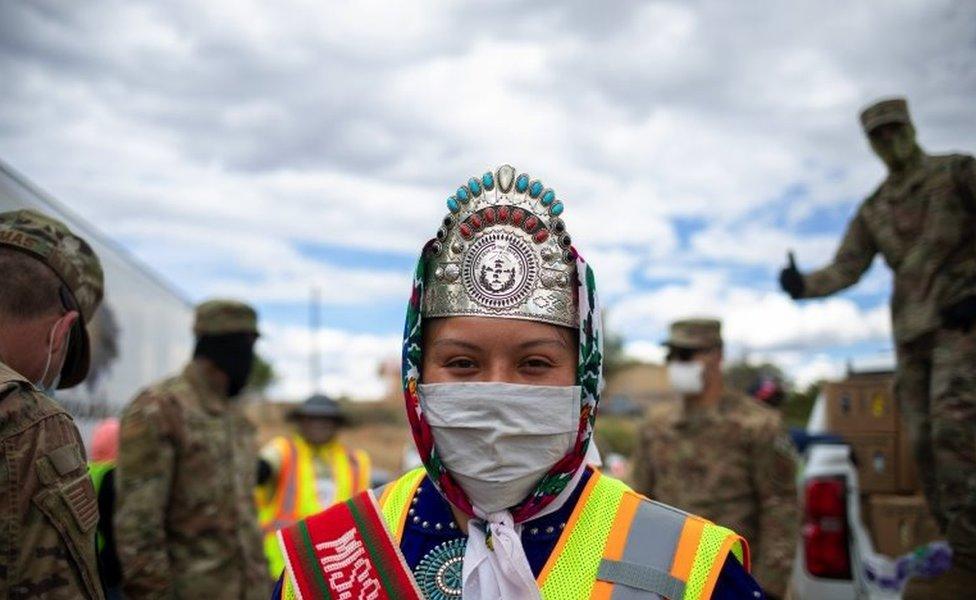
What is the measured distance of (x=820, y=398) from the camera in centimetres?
638

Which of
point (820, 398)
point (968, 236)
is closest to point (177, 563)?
point (968, 236)

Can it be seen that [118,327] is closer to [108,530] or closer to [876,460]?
[108,530]

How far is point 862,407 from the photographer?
4.95 m

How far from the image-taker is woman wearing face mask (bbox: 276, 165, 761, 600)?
5.87ft

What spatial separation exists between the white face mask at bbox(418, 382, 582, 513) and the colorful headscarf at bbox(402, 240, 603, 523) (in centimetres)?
2

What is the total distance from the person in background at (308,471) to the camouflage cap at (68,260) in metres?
4.69

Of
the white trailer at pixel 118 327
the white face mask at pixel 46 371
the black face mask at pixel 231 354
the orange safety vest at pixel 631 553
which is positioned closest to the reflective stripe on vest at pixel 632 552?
the orange safety vest at pixel 631 553

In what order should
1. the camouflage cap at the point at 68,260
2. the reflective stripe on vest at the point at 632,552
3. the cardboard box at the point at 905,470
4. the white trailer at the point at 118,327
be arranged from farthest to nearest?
the white trailer at the point at 118,327 → the cardboard box at the point at 905,470 → the camouflage cap at the point at 68,260 → the reflective stripe on vest at the point at 632,552

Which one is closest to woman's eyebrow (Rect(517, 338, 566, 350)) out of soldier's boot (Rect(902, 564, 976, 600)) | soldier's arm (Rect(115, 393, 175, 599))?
soldier's boot (Rect(902, 564, 976, 600))

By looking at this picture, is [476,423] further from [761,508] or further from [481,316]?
[761,508]

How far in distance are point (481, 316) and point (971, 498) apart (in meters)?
2.59

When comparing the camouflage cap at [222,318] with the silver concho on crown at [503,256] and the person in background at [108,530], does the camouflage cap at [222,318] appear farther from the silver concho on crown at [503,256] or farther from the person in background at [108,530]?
the silver concho on crown at [503,256]

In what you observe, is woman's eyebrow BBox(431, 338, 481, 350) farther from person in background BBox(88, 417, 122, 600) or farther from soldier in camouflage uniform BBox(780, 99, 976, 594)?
person in background BBox(88, 417, 122, 600)

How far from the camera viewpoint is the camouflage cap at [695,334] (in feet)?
18.1
